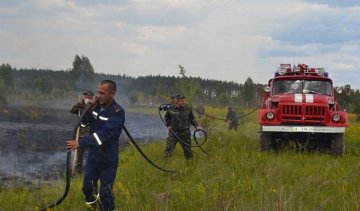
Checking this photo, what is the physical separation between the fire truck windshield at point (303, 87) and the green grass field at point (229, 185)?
1.77m

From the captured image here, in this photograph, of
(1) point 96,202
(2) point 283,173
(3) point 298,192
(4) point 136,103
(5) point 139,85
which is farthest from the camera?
(5) point 139,85

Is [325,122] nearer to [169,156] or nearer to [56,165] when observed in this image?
[169,156]

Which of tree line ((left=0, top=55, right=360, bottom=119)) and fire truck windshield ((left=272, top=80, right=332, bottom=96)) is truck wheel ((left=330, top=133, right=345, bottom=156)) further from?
tree line ((left=0, top=55, right=360, bottom=119))

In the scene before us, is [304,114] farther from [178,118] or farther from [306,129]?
[178,118]

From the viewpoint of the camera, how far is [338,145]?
470 inches

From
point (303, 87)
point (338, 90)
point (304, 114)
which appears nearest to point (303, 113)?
point (304, 114)

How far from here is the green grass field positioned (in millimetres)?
6348

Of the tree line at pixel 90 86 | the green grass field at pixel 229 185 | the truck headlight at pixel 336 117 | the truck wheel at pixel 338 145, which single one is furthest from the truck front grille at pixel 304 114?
the tree line at pixel 90 86

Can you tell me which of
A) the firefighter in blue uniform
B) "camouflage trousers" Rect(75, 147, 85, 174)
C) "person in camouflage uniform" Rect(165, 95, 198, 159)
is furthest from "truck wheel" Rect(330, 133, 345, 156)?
the firefighter in blue uniform

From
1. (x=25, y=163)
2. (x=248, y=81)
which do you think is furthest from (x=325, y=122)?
(x=248, y=81)

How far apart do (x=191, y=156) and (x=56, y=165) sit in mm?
4291

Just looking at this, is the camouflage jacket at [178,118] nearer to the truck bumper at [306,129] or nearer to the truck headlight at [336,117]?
the truck bumper at [306,129]

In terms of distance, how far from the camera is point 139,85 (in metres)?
140

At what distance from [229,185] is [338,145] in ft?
17.8
